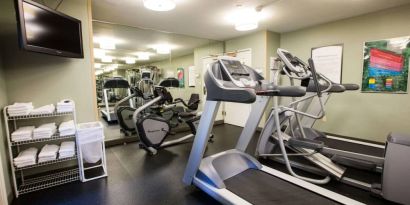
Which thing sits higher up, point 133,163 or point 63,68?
point 63,68

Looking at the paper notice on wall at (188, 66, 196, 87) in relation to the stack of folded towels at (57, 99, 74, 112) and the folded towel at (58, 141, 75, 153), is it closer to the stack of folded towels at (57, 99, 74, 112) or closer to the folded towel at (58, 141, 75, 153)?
the stack of folded towels at (57, 99, 74, 112)

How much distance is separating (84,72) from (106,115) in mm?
1736

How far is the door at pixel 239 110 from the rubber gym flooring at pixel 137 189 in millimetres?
2257

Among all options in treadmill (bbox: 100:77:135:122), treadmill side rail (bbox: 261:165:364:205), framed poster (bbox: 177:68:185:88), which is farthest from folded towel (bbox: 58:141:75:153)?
framed poster (bbox: 177:68:185:88)

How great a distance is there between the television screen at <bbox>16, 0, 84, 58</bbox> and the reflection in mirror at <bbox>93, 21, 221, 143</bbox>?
3.29 feet

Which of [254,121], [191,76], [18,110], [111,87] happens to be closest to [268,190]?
[254,121]

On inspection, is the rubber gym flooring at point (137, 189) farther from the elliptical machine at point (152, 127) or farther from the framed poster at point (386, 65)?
the framed poster at point (386, 65)

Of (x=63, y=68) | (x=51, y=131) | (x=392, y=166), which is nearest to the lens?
(x=392, y=166)

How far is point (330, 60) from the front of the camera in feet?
13.1

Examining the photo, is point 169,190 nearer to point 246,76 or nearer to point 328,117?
point 246,76

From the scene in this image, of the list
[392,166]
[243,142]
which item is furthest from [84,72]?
[392,166]

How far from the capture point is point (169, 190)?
2.18m

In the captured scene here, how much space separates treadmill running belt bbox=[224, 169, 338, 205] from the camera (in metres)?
1.78

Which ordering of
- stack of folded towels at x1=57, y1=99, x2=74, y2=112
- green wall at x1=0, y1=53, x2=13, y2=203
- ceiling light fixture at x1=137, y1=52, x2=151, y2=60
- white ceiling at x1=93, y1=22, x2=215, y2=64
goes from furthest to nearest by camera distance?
ceiling light fixture at x1=137, y1=52, x2=151, y2=60, white ceiling at x1=93, y1=22, x2=215, y2=64, stack of folded towels at x1=57, y1=99, x2=74, y2=112, green wall at x1=0, y1=53, x2=13, y2=203
